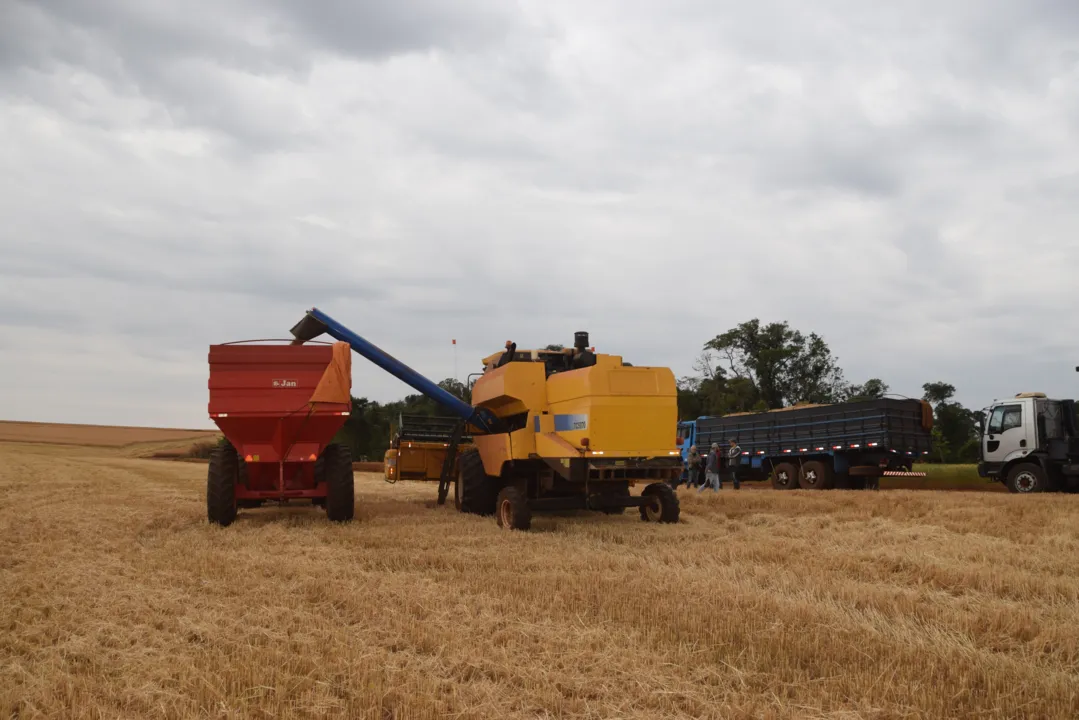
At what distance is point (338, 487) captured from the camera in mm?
11844

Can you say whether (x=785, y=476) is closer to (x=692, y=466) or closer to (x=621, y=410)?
(x=692, y=466)

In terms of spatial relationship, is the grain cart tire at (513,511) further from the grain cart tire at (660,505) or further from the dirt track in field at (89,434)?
the dirt track in field at (89,434)

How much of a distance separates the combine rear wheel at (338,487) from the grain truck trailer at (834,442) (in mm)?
13897

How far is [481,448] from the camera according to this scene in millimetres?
13797

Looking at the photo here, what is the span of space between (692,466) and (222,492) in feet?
52.3

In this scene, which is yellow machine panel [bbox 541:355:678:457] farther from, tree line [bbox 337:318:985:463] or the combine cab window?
tree line [bbox 337:318:985:463]

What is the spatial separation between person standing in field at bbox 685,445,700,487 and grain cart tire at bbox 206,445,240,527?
14585mm

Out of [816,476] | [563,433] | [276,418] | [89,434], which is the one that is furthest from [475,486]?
[89,434]

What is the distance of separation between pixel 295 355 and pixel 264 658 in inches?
300

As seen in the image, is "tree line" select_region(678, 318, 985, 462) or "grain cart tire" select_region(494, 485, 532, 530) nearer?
"grain cart tire" select_region(494, 485, 532, 530)

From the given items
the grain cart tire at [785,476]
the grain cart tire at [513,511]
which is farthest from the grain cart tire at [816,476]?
the grain cart tire at [513,511]

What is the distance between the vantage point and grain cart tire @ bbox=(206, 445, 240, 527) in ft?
37.4

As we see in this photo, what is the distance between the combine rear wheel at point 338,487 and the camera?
1181 cm

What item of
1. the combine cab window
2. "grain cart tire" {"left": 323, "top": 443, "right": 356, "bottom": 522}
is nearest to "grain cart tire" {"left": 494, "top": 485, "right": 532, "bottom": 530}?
"grain cart tire" {"left": 323, "top": 443, "right": 356, "bottom": 522}
